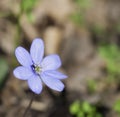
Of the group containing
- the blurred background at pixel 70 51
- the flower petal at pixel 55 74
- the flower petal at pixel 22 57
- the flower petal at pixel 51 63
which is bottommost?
the blurred background at pixel 70 51

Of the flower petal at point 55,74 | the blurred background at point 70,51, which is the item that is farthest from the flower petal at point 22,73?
the blurred background at point 70,51

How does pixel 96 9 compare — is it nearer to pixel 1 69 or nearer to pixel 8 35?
pixel 8 35

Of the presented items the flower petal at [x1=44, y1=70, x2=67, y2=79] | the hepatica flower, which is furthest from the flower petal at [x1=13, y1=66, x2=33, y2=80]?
the flower petal at [x1=44, y1=70, x2=67, y2=79]

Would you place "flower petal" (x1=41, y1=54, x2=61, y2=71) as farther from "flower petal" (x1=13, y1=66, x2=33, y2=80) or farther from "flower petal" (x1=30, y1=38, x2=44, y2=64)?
"flower petal" (x1=13, y1=66, x2=33, y2=80)

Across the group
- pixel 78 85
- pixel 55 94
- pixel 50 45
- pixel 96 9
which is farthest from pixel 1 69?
pixel 96 9

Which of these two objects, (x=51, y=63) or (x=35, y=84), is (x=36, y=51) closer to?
(x=51, y=63)

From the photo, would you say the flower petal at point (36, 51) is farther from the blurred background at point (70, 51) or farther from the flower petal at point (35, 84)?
the blurred background at point (70, 51)

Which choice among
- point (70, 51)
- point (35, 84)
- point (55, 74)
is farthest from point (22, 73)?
point (70, 51)
